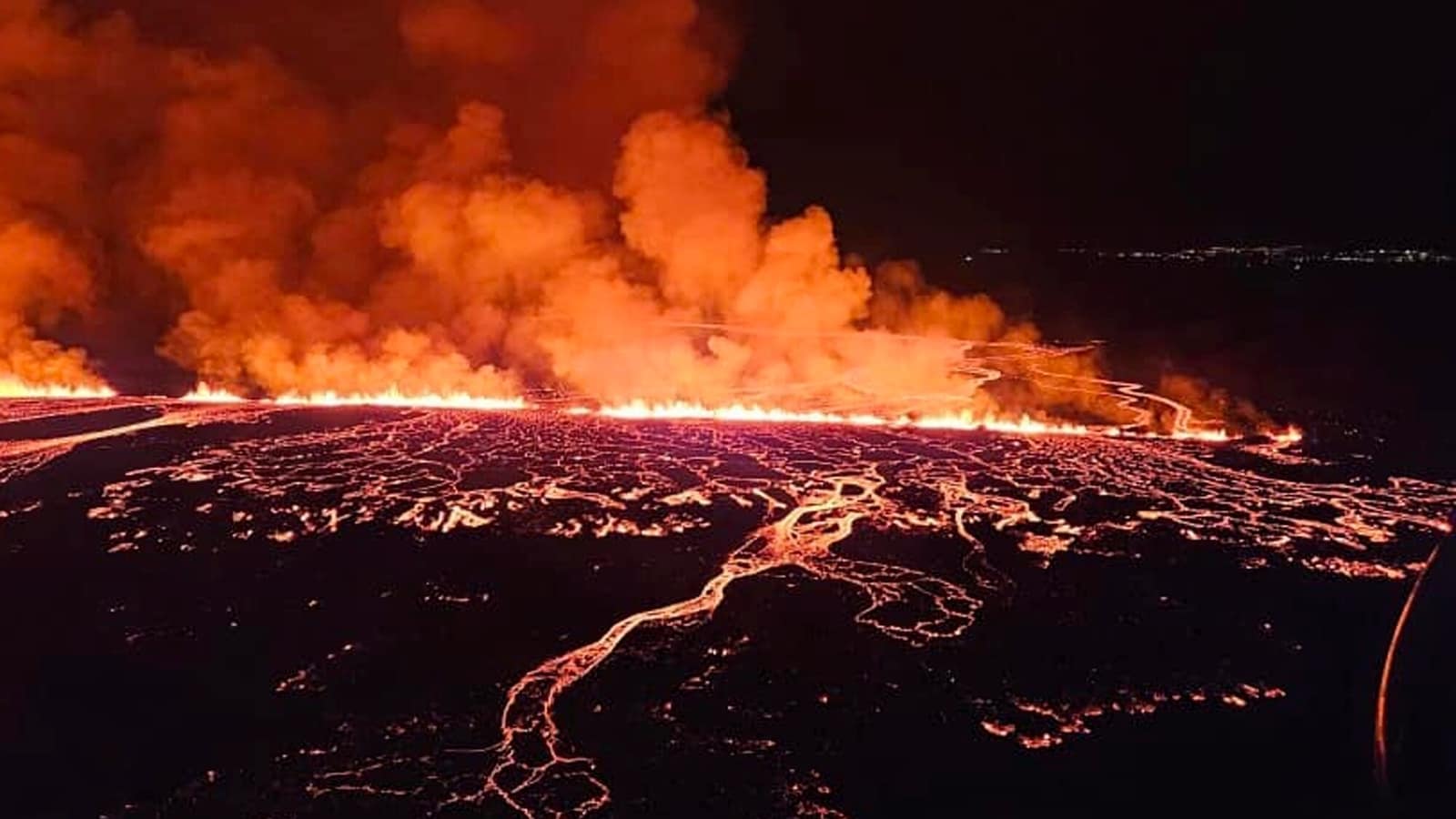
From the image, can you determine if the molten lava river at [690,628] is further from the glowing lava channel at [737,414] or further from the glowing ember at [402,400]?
the glowing ember at [402,400]

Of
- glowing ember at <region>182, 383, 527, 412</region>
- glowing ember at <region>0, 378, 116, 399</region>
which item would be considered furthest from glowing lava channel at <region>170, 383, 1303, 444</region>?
glowing ember at <region>0, 378, 116, 399</region>

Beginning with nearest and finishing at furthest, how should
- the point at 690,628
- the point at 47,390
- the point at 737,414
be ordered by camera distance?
the point at 690,628 < the point at 737,414 < the point at 47,390

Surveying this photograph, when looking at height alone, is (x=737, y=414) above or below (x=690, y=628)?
above

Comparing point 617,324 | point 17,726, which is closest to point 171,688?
point 17,726

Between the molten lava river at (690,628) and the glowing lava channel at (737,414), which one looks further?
the glowing lava channel at (737,414)

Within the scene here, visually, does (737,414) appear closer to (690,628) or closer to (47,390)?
(690,628)

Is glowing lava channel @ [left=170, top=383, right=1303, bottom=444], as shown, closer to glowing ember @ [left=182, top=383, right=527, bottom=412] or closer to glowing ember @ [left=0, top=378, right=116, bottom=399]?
glowing ember @ [left=182, top=383, right=527, bottom=412]

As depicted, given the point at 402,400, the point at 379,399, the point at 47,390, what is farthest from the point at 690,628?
the point at 47,390

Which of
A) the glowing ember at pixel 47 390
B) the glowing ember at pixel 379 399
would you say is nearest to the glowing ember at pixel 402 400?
the glowing ember at pixel 379 399
